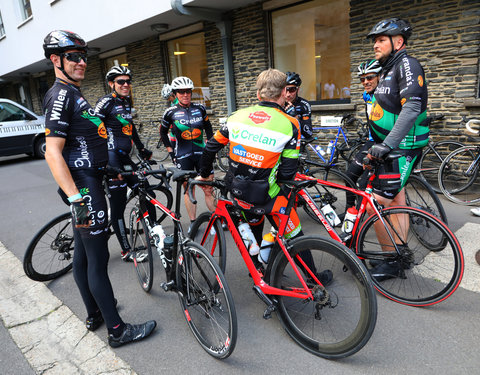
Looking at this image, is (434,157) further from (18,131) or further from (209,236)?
(18,131)

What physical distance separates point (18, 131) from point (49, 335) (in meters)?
11.4

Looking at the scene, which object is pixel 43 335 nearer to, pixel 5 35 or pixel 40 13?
pixel 40 13

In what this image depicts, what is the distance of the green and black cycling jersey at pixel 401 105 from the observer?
2.79 meters

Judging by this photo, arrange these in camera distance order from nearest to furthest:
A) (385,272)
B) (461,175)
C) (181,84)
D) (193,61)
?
(385,272) < (181,84) < (461,175) < (193,61)

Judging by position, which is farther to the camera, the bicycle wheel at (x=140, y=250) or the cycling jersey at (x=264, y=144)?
the bicycle wheel at (x=140, y=250)

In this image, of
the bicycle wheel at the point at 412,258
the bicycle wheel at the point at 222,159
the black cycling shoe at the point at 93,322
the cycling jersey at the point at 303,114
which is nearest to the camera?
the bicycle wheel at the point at 412,258

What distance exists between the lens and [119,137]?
4121mm

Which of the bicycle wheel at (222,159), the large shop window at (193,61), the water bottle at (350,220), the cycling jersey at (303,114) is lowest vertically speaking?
the bicycle wheel at (222,159)

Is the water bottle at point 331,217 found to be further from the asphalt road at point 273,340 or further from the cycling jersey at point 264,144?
the cycling jersey at point 264,144

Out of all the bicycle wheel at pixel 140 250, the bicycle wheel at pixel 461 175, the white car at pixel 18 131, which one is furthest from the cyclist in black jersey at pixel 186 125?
the white car at pixel 18 131

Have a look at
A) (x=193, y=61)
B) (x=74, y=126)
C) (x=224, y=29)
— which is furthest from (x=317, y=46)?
(x=74, y=126)

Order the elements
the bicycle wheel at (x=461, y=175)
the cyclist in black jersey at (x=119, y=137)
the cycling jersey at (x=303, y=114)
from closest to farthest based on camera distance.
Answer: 1. the cyclist in black jersey at (x=119, y=137)
2. the cycling jersey at (x=303, y=114)
3. the bicycle wheel at (x=461, y=175)

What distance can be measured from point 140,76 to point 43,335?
432 inches

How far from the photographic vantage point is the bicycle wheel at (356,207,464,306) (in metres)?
2.71
